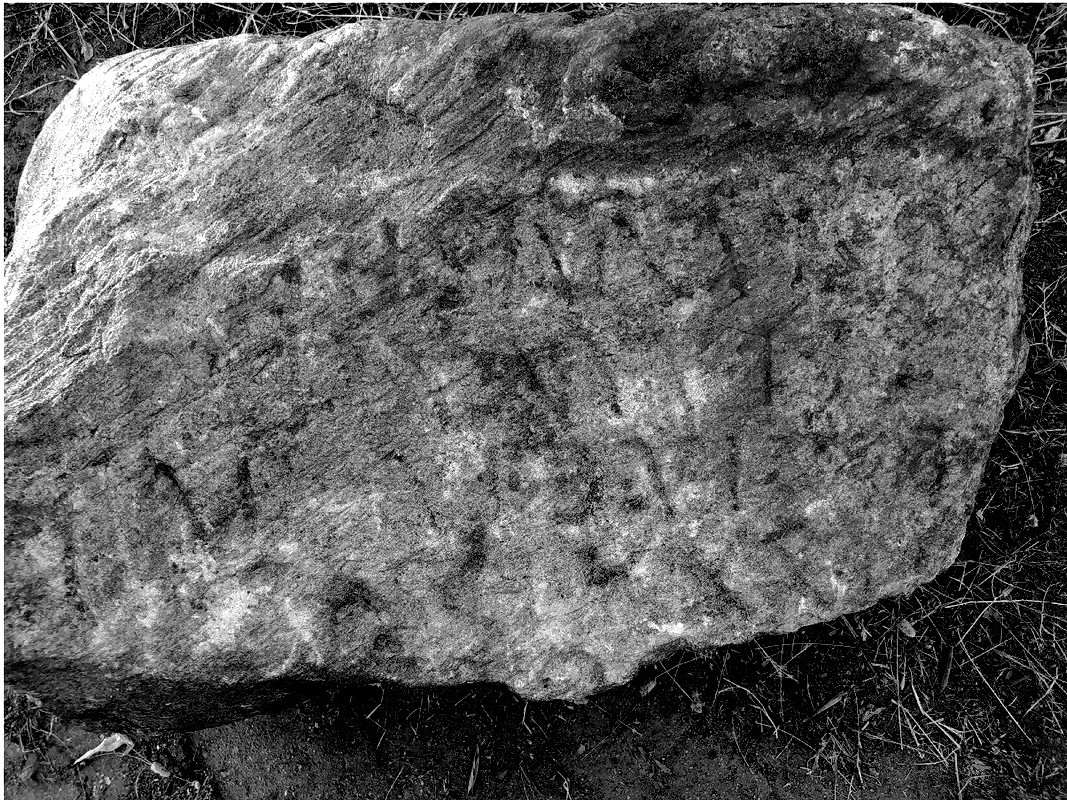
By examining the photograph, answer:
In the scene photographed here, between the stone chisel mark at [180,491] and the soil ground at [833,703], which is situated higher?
the stone chisel mark at [180,491]

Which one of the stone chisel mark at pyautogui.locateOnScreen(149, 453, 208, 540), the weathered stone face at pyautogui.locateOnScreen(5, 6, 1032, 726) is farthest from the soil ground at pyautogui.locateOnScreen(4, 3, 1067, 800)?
the stone chisel mark at pyautogui.locateOnScreen(149, 453, 208, 540)

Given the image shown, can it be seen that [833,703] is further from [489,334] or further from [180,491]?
[180,491]

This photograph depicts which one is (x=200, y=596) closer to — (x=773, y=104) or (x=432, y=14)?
(x=773, y=104)

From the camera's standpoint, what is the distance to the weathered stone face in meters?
1.63

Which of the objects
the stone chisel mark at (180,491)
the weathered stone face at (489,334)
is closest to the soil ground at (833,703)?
the weathered stone face at (489,334)

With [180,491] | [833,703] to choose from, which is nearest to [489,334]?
[180,491]

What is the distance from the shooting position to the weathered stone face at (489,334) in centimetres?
163

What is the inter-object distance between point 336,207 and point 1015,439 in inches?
72.4

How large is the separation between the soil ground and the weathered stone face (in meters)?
0.66

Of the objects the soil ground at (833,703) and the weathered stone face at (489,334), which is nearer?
the weathered stone face at (489,334)

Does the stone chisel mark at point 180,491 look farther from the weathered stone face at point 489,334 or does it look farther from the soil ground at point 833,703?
the soil ground at point 833,703

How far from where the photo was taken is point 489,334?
172 centimetres

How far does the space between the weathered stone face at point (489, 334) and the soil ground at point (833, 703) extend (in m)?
0.66

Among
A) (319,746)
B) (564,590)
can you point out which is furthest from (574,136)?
(319,746)
